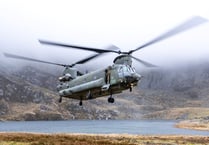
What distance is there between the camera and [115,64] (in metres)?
41.9

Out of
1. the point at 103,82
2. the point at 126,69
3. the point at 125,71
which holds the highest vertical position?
the point at 126,69

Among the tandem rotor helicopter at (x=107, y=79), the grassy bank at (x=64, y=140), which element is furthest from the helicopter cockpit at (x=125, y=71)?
the grassy bank at (x=64, y=140)

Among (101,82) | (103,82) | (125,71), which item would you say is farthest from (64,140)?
(125,71)

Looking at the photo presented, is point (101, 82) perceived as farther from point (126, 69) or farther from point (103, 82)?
point (126, 69)

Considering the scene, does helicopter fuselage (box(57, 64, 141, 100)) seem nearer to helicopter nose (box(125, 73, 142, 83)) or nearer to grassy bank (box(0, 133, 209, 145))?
helicopter nose (box(125, 73, 142, 83))

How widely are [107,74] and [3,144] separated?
914 inches

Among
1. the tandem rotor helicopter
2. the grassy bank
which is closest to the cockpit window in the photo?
the tandem rotor helicopter

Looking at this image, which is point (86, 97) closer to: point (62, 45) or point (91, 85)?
point (91, 85)

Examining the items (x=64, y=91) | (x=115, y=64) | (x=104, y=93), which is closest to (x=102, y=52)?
(x=115, y=64)

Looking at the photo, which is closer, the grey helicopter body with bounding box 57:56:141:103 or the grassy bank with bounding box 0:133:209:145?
the grey helicopter body with bounding box 57:56:141:103

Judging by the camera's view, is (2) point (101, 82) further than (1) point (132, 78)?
Yes

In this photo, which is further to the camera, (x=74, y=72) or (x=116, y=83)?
(x=74, y=72)

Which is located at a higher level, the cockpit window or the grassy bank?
the cockpit window

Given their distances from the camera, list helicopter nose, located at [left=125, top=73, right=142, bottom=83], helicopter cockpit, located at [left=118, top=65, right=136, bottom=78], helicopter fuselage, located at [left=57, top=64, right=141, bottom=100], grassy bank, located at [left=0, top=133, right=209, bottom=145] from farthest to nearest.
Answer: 1. grassy bank, located at [left=0, top=133, right=209, bottom=145]
2. helicopter fuselage, located at [left=57, top=64, right=141, bottom=100]
3. helicopter cockpit, located at [left=118, top=65, right=136, bottom=78]
4. helicopter nose, located at [left=125, top=73, right=142, bottom=83]
